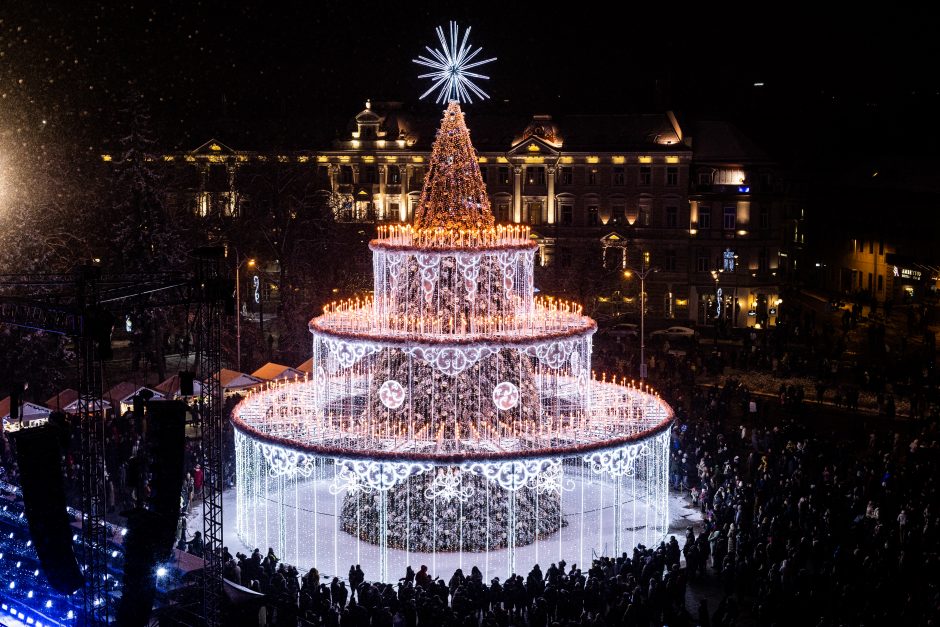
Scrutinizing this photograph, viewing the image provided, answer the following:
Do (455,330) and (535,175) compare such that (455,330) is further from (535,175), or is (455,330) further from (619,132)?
(619,132)

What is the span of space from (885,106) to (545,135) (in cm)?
3305

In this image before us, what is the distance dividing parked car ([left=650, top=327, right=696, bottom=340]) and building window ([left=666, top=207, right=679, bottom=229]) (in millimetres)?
11618

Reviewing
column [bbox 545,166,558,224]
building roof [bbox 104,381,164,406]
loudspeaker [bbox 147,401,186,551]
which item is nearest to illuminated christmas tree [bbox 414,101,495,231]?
loudspeaker [bbox 147,401,186,551]

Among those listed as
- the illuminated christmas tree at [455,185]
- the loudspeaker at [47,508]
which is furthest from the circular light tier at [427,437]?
the loudspeaker at [47,508]

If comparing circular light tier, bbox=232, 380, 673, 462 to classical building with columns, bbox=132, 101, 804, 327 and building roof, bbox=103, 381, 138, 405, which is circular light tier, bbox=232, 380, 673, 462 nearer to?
building roof, bbox=103, 381, 138, 405

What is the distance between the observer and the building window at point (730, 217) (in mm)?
66750

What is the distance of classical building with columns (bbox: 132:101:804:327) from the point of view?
66.1m

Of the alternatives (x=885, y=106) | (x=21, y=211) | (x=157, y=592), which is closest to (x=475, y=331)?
(x=157, y=592)

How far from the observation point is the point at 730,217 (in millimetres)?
66875

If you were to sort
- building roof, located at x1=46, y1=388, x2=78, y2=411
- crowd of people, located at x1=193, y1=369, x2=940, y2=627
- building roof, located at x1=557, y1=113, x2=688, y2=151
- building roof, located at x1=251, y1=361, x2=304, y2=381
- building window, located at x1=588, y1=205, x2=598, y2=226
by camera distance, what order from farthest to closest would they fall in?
building window, located at x1=588, y1=205, x2=598, y2=226 → building roof, located at x1=557, y1=113, x2=688, y2=151 → building roof, located at x1=251, y1=361, x2=304, y2=381 → building roof, located at x1=46, y1=388, x2=78, y2=411 → crowd of people, located at x1=193, y1=369, x2=940, y2=627

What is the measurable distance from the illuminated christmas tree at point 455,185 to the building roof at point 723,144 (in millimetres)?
42304

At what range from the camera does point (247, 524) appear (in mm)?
27734

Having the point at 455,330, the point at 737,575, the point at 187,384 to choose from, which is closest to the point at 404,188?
the point at 455,330

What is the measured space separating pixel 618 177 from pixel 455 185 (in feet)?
136
